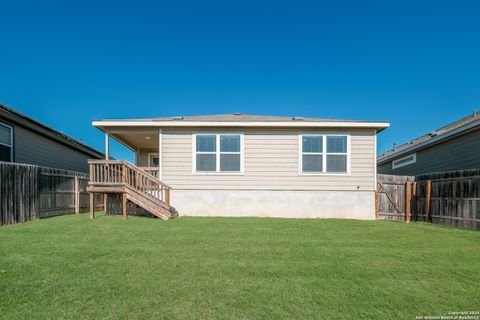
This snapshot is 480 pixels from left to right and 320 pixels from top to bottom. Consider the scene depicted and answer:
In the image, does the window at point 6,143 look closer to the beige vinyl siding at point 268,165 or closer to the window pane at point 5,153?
the window pane at point 5,153

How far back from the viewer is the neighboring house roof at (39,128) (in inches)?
346

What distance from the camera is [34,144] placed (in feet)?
34.8

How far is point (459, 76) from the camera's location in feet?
53.8

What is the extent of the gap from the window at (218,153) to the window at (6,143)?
7000 mm

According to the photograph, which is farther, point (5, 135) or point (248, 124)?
point (5, 135)

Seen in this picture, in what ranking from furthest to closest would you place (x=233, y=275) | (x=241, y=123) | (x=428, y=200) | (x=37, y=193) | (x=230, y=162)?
1. (x=230, y=162)
2. (x=241, y=123)
3. (x=428, y=200)
4. (x=37, y=193)
5. (x=233, y=275)

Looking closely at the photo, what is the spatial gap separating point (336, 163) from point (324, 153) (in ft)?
1.86

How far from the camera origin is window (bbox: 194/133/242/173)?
8.97 meters

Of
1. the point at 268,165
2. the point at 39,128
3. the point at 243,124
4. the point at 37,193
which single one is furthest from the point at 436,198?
the point at 39,128

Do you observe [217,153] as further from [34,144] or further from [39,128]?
[34,144]

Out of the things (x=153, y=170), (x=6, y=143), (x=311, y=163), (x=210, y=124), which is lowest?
(x=153, y=170)

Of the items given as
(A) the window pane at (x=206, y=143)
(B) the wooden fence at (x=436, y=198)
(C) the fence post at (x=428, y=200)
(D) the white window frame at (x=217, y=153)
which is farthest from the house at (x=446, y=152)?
(A) the window pane at (x=206, y=143)

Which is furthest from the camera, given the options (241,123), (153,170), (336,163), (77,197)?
(77,197)

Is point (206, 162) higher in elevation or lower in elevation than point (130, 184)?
higher
